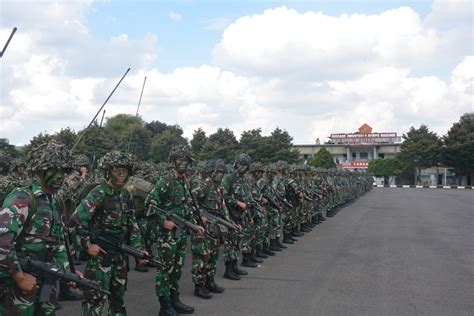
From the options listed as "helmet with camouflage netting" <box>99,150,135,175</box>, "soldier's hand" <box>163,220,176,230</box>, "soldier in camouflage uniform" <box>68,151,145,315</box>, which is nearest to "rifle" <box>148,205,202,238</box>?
"soldier's hand" <box>163,220,176,230</box>

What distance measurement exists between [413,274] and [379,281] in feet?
3.04

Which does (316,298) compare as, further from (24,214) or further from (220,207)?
(24,214)

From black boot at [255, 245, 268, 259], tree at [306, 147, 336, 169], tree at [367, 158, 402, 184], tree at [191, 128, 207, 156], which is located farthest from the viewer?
tree at [367, 158, 402, 184]

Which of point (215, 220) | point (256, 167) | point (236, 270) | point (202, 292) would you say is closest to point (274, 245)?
point (256, 167)

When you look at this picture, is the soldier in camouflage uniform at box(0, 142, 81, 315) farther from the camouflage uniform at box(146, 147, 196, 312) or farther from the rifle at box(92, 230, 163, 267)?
the camouflage uniform at box(146, 147, 196, 312)

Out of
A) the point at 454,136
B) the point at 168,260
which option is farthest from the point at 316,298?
the point at 454,136

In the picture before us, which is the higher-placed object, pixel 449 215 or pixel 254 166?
pixel 254 166

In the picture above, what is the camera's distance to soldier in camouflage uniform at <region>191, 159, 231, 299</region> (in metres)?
6.53

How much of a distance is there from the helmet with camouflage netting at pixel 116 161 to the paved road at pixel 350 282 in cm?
235

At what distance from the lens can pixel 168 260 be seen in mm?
5688

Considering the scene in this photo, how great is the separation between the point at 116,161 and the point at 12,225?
4.52 feet

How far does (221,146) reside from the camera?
5022 cm

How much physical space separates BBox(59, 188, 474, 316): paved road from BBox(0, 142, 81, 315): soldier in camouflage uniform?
262cm

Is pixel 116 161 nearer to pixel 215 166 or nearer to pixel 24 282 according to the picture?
pixel 24 282
